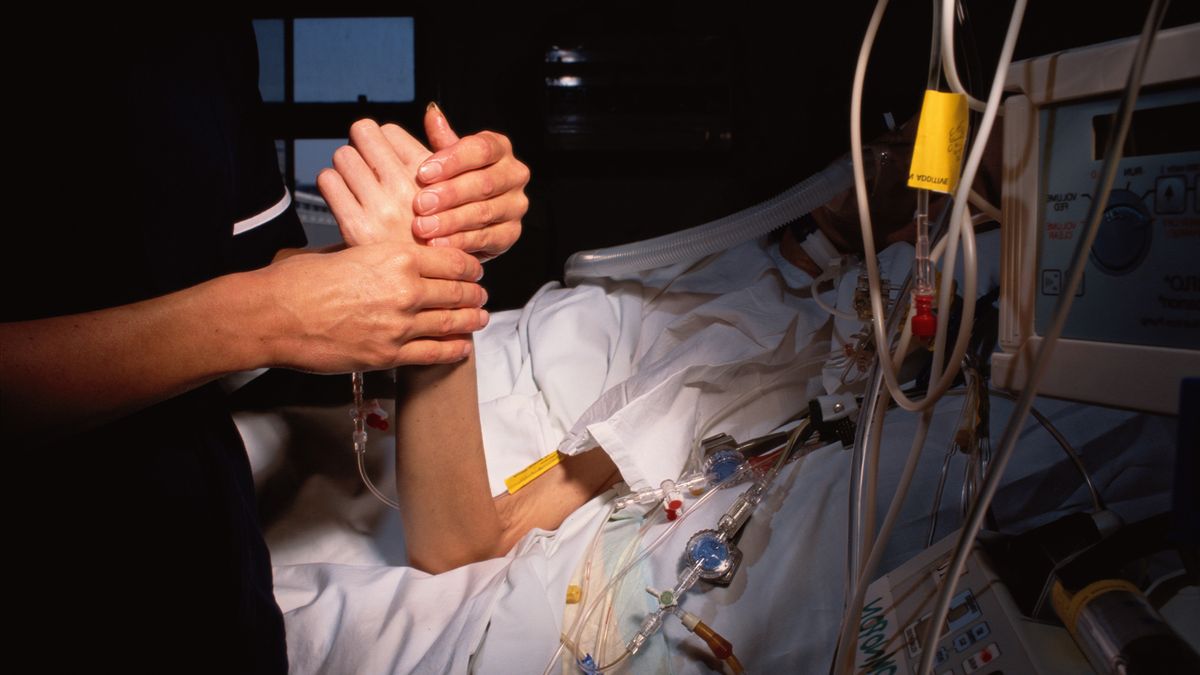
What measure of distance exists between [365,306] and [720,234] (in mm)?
844

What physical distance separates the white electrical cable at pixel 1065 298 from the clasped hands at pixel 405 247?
0.63m

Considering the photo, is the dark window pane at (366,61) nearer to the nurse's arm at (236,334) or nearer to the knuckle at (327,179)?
the knuckle at (327,179)

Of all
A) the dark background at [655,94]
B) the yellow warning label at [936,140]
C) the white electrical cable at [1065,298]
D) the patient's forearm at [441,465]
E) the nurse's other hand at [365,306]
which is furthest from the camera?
the dark background at [655,94]

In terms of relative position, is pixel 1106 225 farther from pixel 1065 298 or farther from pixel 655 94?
pixel 655 94

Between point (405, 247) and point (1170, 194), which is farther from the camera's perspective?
point (405, 247)

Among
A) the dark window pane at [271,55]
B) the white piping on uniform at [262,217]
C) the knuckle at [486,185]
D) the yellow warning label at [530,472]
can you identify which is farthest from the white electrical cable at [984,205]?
the dark window pane at [271,55]

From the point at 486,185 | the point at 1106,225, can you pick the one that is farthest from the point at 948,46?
the point at 486,185

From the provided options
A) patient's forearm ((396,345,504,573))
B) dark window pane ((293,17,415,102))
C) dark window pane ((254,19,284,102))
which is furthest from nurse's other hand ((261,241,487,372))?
dark window pane ((254,19,284,102))

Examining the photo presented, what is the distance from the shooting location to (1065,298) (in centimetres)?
49

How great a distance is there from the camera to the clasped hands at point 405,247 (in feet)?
2.80

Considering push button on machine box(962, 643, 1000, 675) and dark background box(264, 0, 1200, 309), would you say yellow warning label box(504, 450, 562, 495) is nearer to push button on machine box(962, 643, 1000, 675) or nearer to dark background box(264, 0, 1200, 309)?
push button on machine box(962, 643, 1000, 675)

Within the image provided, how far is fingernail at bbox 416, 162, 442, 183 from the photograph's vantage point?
3.15 ft

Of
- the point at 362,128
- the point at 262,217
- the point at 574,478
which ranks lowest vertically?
the point at 574,478

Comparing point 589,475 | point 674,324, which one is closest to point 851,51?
point 674,324
